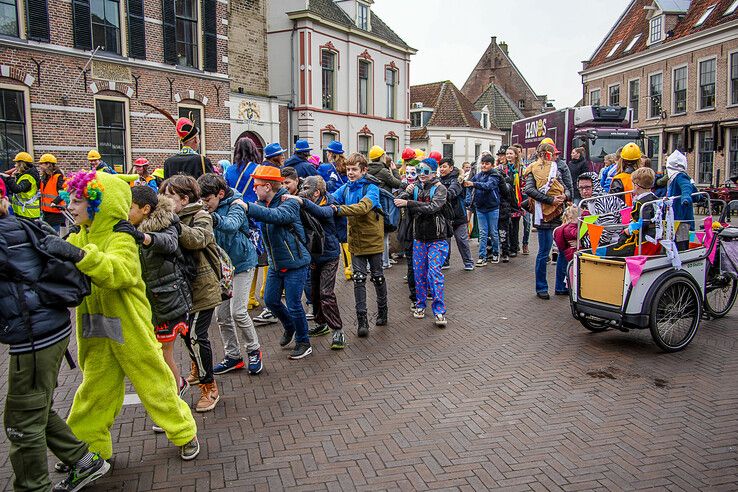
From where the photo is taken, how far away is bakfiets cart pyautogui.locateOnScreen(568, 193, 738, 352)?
554 centimetres

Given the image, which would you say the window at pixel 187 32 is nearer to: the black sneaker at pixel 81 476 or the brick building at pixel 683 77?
the black sneaker at pixel 81 476

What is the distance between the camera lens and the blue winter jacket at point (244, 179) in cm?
648

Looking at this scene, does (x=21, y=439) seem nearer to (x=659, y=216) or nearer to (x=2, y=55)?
(x=659, y=216)

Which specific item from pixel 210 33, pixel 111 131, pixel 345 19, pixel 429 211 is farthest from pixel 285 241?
pixel 345 19

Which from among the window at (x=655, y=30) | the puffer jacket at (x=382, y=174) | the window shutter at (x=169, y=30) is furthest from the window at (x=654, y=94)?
the puffer jacket at (x=382, y=174)

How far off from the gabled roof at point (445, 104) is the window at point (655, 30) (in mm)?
12414

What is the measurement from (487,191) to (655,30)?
26714mm

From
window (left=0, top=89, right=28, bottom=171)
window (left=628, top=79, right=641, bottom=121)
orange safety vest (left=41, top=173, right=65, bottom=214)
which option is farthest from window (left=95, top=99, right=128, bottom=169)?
window (left=628, top=79, right=641, bottom=121)

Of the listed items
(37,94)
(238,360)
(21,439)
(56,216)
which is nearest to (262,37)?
(37,94)

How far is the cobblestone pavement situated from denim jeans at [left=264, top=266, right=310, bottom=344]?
37cm

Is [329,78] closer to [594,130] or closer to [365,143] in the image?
[365,143]

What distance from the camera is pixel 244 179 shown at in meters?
6.56

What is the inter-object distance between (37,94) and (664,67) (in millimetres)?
28894

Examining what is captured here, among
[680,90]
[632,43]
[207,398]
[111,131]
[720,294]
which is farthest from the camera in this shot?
[632,43]
